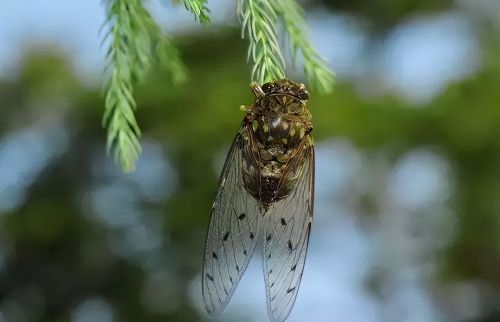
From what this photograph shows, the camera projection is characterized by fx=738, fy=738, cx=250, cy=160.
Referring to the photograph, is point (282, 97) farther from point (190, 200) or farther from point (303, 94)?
point (190, 200)

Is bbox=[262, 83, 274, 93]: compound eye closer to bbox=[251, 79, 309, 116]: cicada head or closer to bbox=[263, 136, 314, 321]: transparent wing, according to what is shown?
bbox=[251, 79, 309, 116]: cicada head

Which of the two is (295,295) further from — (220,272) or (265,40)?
(265,40)

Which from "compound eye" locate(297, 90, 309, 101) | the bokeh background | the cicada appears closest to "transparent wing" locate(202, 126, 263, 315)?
the cicada

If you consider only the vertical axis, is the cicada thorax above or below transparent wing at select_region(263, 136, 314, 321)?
above

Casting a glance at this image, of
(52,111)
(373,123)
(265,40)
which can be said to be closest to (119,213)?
(52,111)

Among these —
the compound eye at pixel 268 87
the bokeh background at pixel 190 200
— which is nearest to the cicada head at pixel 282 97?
the compound eye at pixel 268 87

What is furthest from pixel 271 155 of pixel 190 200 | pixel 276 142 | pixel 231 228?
pixel 190 200
